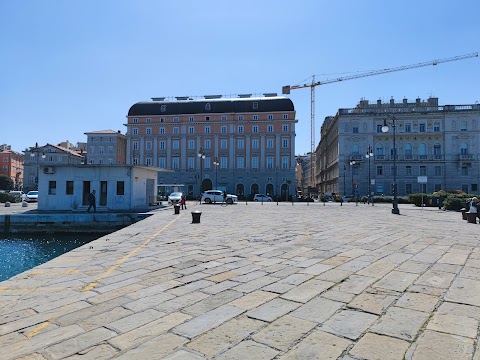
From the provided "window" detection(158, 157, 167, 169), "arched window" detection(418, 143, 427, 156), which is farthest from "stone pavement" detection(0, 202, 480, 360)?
"window" detection(158, 157, 167, 169)

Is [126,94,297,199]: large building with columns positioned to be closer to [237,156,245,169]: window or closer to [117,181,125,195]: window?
[237,156,245,169]: window

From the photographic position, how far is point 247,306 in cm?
390

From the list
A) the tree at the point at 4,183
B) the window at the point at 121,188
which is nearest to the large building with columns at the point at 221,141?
the tree at the point at 4,183

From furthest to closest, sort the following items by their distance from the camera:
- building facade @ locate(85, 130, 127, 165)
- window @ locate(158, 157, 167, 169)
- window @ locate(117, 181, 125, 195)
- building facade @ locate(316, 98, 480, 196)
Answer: building facade @ locate(85, 130, 127, 165), window @ locate(158, 157, 167, 169), building facade @ locate(316, 98, 480, 196), window @ locate(117, 181, 125, 195)

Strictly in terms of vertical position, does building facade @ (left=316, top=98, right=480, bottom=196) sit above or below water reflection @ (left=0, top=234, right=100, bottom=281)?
above

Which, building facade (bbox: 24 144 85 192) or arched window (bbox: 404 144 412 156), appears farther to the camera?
building facade (bbox: 24 144 85 192)

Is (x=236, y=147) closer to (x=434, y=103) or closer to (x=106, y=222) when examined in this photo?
(x=434, y=103)

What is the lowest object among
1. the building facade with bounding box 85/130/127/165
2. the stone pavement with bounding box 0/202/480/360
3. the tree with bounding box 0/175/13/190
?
the stone pavement with bounding box 0/202/480/360

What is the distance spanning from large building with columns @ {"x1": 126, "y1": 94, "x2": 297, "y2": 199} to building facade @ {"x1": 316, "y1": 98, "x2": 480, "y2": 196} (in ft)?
33.6

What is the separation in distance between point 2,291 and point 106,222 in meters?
14.7

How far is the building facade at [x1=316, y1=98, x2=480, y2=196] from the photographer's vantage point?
52.9m

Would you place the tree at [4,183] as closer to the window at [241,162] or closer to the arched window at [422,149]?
the window at [241,162]

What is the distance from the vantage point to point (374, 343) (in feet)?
9.70

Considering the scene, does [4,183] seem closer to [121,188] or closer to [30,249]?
[121,188]
